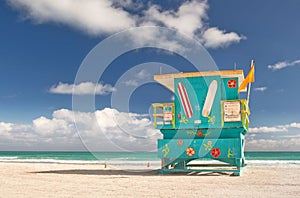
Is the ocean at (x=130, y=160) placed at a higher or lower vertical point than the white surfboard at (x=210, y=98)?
lower

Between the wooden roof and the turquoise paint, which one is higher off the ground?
the wooden roof

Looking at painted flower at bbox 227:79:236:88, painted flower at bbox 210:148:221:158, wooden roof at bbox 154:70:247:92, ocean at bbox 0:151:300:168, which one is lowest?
ocean at bbox 0:151:300:168

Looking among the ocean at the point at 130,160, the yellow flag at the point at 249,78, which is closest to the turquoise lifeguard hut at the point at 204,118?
the yellow flag at the point at 249,78

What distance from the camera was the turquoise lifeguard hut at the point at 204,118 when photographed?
16.2 meters

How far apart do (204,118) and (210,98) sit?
Answer: 3.49 feet

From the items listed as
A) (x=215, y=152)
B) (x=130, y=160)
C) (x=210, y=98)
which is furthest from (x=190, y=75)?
(x=130, y=160)

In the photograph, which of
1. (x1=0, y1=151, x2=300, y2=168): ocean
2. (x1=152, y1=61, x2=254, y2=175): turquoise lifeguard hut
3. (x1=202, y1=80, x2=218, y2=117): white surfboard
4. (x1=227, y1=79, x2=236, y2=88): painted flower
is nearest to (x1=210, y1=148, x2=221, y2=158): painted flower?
(x1=152, y1=61, x2=254, y2=175): turquoise lifeguard hut

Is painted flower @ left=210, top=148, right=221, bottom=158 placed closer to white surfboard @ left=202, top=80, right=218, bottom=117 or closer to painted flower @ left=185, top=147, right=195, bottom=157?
painted flower @ left=185, top=147, right=195, bottom=157

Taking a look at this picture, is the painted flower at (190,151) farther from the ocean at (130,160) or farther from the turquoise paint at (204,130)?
the ocean at (130,160)

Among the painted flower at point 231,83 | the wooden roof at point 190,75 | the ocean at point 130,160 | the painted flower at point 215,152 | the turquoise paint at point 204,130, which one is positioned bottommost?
the ocean at point 130,160

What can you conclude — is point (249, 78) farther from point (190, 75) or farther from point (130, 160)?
point (130, 160)

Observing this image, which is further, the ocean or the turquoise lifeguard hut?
the ocean

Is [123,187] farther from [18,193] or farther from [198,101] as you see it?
[198,101]

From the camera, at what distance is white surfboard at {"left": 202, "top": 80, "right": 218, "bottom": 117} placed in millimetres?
16625
